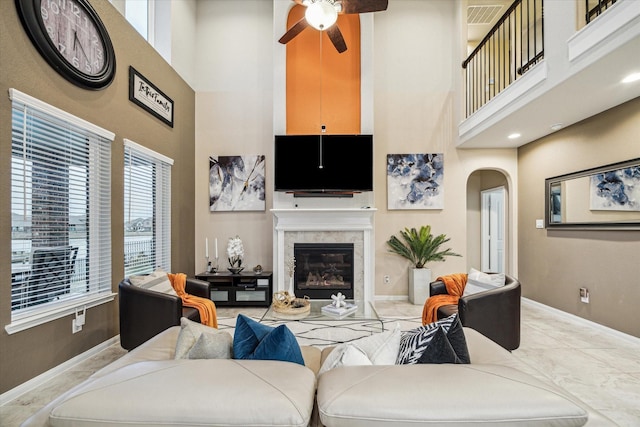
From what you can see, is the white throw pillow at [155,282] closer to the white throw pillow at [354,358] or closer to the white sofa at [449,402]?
the white throw pillow at [354,358]

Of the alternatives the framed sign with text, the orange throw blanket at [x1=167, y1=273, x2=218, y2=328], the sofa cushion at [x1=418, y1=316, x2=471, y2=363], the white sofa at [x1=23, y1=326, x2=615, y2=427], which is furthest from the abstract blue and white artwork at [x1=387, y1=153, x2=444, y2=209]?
the white sofa at [x1=23, y1=326, x2=615, y2=427]

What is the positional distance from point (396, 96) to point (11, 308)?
5.14m

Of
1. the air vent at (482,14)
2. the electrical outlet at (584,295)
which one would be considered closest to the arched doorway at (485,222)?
the electrical outlet at (584,295)

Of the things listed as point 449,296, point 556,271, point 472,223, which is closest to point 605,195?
point 556,271

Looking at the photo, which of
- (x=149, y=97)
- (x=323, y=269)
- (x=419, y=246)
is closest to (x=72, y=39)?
(x=149, y=97)

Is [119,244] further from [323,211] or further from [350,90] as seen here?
[350,90]

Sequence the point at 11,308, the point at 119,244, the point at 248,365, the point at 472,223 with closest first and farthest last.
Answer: the point at 248,365
the point at 11,308
the point at 119,244
the point at 472,223

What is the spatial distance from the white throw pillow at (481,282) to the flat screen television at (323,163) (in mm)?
1862

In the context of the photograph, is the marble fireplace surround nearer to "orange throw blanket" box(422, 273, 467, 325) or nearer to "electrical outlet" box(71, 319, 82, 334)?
"orange throw blanket" box(422, 273, 467, 325)

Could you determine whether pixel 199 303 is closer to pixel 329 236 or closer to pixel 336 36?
pixel 329 236

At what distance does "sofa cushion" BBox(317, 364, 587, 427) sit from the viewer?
0.83 m

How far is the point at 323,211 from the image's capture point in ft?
15.4

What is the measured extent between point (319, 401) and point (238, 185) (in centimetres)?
464

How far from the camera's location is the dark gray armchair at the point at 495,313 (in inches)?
107
